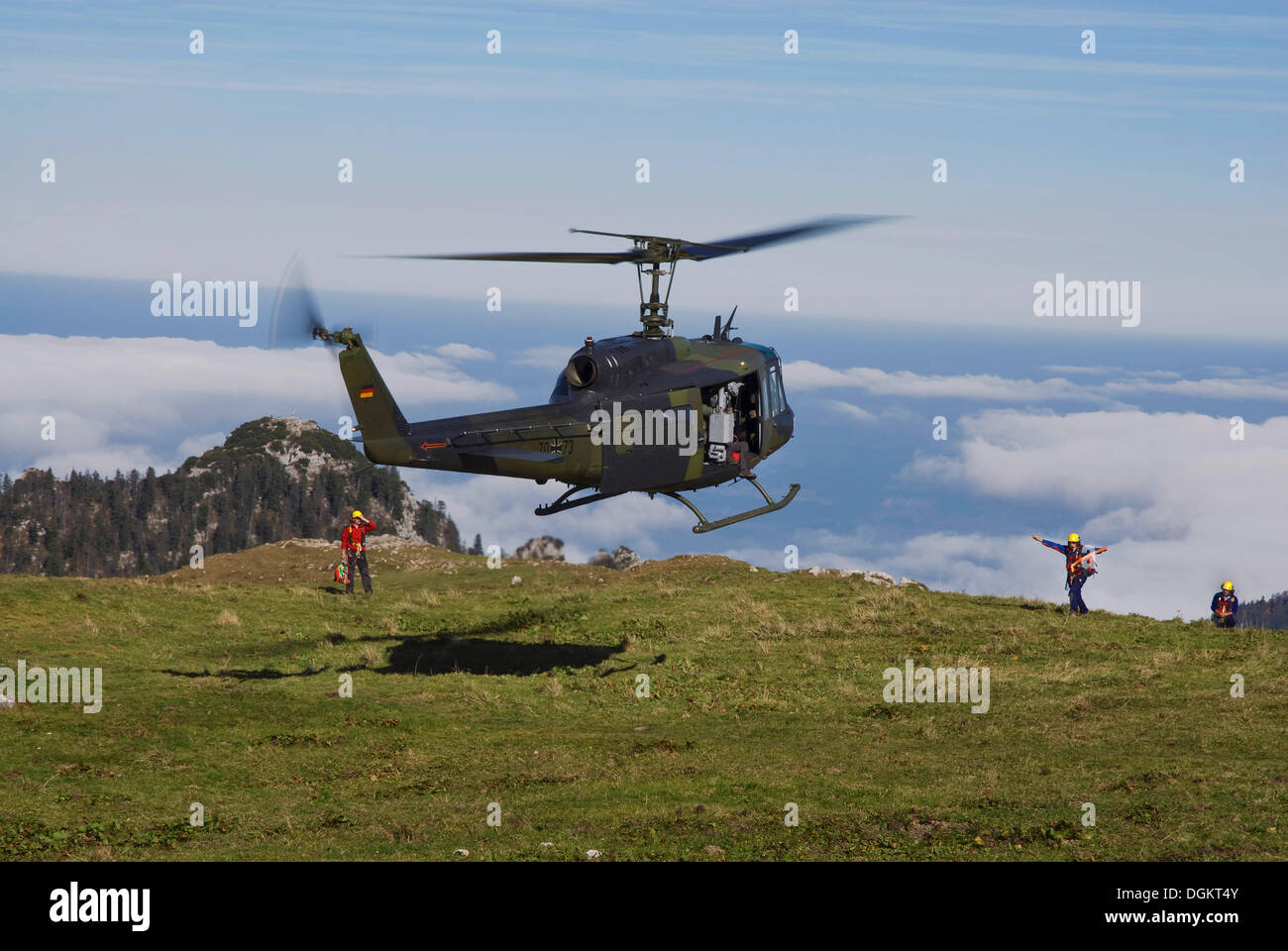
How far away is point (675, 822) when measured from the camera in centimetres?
1902

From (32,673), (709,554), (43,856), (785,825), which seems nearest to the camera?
(43,856)

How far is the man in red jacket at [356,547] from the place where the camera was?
36.6 meters

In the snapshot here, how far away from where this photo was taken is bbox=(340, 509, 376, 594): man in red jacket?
36.6 meters

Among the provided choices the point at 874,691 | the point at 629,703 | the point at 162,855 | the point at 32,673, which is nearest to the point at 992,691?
the point at 874,691

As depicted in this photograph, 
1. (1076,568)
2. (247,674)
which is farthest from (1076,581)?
(247,674)

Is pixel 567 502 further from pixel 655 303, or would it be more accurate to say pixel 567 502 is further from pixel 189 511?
pixel 189 511

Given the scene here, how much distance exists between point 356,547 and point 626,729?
46.0ft

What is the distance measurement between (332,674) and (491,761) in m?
6.80

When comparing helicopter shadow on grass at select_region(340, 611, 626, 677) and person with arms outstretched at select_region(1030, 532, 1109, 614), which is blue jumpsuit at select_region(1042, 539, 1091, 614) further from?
helicopter shadow on grass at select_region(340, 611, 626, 677)

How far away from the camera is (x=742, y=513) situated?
82.1 feet

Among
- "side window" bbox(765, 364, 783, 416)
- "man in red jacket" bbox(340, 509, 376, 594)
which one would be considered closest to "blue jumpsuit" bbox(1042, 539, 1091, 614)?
"side window" bbox(765, 364, 783, 416)

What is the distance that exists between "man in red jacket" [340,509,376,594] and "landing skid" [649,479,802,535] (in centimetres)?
1327

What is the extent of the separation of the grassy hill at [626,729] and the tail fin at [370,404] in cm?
507
